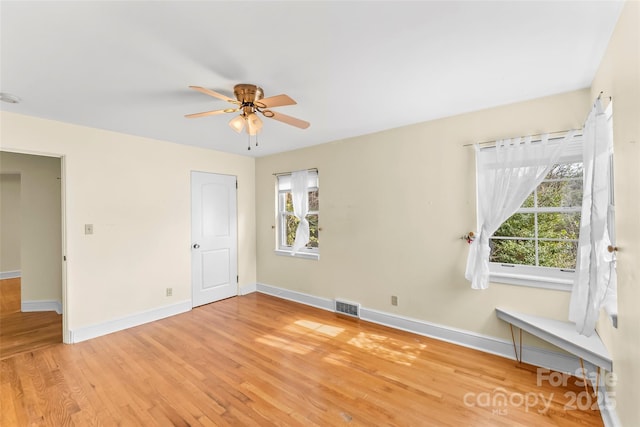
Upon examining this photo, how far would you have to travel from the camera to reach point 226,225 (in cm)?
465

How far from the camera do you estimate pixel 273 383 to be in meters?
2.28

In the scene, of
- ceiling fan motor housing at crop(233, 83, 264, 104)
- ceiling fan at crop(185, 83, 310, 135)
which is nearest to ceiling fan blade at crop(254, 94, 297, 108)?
ceiling fan at crop(185, 83, 310, 135)

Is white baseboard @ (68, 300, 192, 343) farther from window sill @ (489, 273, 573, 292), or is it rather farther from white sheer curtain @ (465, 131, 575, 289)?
window sill @ (489, 273, 573, 292)

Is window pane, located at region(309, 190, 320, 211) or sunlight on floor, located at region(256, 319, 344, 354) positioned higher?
window pane, located at region(309, 190, 320, 211)

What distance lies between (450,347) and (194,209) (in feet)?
12.6

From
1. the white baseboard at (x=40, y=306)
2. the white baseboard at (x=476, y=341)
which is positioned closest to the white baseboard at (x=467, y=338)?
the white baseboard at (x=476, y=341)

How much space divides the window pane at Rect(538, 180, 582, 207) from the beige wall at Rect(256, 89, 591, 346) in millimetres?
507

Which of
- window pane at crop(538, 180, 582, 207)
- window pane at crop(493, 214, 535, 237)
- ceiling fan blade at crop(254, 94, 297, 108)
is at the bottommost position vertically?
window pane at crop(493, 214, 535, 237)

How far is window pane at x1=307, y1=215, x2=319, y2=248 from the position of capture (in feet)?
14.2

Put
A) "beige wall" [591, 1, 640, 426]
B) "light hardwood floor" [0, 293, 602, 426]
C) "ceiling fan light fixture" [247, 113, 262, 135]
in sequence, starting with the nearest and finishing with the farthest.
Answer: "beige wall" [591, 1, 640, 426]
"light hardwood floor" [0, 293, 602, 426]
"ceiling fan light fixture" [247, 113, 262, 135]

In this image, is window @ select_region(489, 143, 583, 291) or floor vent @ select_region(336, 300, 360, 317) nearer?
window @ select_region(489, 143, 583, 291)

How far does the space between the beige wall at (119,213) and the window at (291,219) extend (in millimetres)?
1212

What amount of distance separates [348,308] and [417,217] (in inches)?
62.0

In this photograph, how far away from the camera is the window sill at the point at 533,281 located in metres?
2.38
